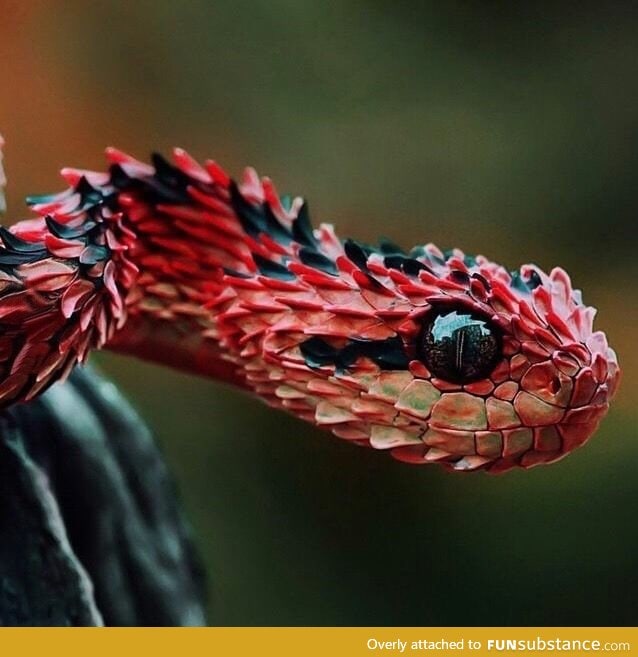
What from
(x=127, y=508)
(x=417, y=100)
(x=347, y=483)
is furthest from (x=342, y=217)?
(x=127, y=508)

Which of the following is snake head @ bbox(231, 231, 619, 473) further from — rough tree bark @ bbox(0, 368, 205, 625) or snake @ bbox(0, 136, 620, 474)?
rough tree bark @ bbox(0, 368, 205, 625)

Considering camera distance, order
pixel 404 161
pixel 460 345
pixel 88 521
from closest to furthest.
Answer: pixel 460 345
pixel 88 521
pixel 404 161

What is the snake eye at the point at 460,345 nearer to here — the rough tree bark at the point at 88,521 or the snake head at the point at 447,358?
the snake head at the point at 447,358

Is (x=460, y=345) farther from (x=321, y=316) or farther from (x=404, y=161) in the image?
(x=404, y=161)

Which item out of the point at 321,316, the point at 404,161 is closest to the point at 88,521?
the point at 321,316

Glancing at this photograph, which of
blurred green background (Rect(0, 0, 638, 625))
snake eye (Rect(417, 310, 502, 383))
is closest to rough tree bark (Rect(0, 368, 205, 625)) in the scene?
snake eye (Rect(417, 310, 502, 383))

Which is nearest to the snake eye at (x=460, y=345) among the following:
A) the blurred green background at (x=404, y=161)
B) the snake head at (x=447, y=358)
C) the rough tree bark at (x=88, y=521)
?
the snake head at (x=447, y=358)

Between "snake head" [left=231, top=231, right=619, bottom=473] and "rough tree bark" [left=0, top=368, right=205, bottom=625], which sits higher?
"snake head" [left=231, top=231, right=619, bottom=473]

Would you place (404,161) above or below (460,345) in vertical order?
above
